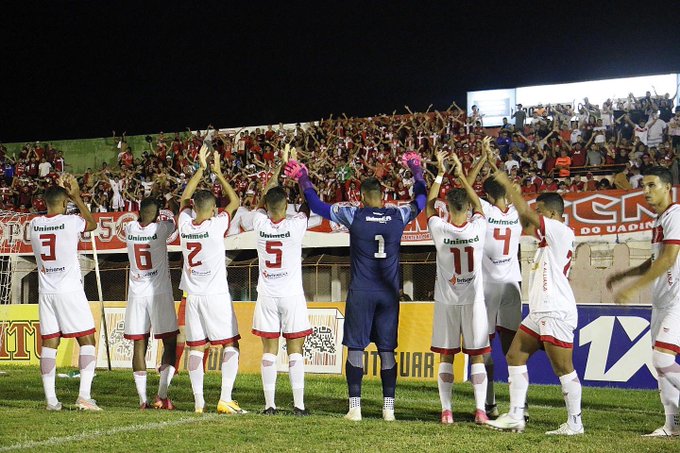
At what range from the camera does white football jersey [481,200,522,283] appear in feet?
31.9

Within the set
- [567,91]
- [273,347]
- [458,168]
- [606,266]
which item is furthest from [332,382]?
[567,91]

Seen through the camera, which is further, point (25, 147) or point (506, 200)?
point (25, 147)

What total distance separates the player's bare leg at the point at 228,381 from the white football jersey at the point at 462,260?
2.61m

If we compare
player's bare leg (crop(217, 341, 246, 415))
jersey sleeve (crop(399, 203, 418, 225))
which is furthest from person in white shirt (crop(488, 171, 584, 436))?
player's bare leg (crop(217, 341, 246, 415))

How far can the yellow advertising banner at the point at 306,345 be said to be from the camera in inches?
583

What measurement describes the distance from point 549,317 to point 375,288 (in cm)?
199

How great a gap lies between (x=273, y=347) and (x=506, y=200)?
11.0ft

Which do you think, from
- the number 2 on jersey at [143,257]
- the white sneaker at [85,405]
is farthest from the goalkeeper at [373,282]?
the white sneaker at [85,405]

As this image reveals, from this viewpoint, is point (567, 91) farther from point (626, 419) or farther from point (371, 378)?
point (626, 419)

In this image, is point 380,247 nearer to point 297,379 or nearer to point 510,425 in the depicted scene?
point 297,379

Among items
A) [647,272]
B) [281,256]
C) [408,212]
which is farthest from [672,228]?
[281,256]

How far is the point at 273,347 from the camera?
9562 millimetres

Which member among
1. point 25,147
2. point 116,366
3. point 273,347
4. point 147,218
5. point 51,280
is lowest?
point 116,366

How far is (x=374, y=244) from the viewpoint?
910 centimetres
